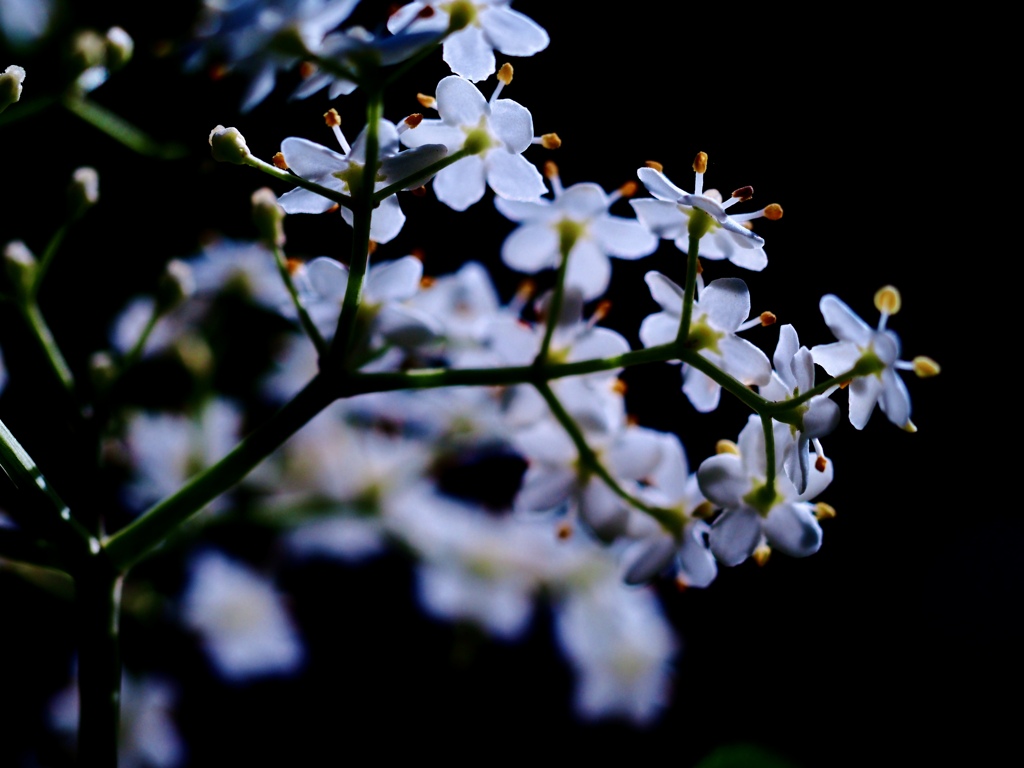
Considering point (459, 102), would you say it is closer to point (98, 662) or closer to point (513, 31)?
point (513, 31)

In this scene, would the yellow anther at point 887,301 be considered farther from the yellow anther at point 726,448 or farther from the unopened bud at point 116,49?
the unopened bud at point 116,49

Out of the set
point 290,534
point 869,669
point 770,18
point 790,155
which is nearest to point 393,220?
point 290,534

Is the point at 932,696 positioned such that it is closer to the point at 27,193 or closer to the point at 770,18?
the point at 770,18

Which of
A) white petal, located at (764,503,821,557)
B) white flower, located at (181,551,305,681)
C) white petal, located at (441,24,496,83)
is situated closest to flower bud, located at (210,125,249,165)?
white petal, located at (441,24,496,83)

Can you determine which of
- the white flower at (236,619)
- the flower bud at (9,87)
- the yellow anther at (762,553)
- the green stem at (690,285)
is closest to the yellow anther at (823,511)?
the yellow anther at (762,553)

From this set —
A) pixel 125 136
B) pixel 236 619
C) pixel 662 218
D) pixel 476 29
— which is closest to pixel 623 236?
pixel 662 218

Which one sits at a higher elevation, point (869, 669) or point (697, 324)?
point (697, 324)
